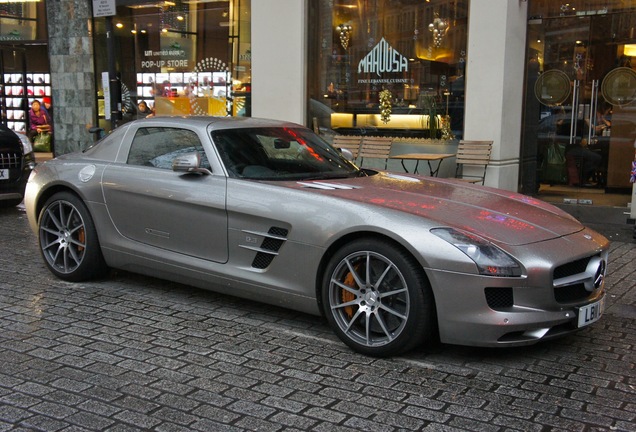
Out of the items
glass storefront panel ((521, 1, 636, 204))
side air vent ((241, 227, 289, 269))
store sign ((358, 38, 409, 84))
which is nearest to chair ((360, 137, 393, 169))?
store sign ((358, 38, 409, 84))

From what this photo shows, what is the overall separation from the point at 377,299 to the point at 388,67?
8075 mm

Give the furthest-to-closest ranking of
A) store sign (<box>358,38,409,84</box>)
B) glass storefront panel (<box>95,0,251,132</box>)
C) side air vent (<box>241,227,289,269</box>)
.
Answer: glass storefront panel (<box>95,0,251,132</box>) → store sign (<box>358,38,409,84</box>) → side air vent (<box>241,227,289,269</box>)

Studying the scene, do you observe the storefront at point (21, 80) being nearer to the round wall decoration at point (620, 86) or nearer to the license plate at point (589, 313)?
the round wall decoration at point (620, 86)

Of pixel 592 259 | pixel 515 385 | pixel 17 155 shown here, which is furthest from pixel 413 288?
pixel 17 155

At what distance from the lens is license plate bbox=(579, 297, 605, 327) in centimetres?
429

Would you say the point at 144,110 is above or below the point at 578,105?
below

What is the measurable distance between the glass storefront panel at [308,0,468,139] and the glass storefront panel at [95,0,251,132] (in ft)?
5.86

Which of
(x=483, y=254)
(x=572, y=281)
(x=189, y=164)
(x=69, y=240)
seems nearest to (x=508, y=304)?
(x=483, y=254)

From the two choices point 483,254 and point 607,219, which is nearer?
point 483,254

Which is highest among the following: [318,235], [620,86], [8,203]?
[620,86]

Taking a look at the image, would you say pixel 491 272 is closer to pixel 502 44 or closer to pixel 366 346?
pixel 366 346

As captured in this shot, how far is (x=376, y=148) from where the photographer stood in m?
11.6

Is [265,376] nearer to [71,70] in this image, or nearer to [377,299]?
[377,299]

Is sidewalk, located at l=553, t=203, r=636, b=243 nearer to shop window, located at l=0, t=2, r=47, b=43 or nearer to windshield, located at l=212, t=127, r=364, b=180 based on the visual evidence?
windshield, located at l=212, t=127, r=364, b=180
